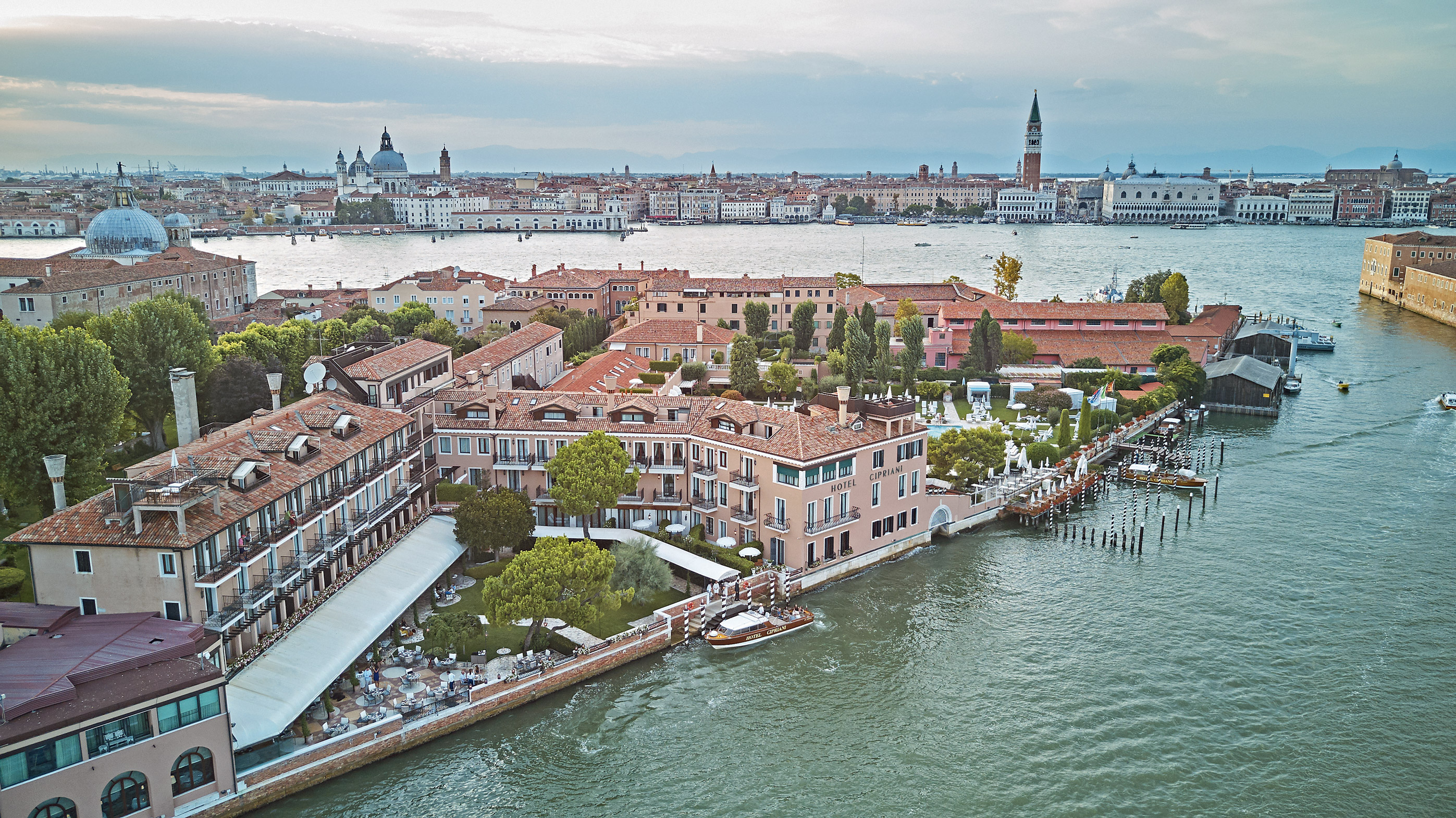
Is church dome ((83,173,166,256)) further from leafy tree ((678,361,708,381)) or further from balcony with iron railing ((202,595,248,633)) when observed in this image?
balcony with iron railing ((202,595,248,633))

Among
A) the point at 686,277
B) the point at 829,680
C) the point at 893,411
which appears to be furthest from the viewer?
the point at 686,277

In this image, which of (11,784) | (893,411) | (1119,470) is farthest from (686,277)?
(11,784)

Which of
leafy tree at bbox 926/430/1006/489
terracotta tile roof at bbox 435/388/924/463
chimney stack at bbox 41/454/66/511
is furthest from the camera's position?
leafy tree at bbox 926/430/1006/489

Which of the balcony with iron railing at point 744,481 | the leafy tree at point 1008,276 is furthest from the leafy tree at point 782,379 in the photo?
the leafy tree at point 1008,276

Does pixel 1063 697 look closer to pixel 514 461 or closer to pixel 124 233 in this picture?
pixel 514 461

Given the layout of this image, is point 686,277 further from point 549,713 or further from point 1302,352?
point 549,713

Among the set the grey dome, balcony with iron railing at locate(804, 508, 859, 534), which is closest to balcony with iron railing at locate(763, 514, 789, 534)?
balcony with iron railing at locate(804, 508, 859, 534)
